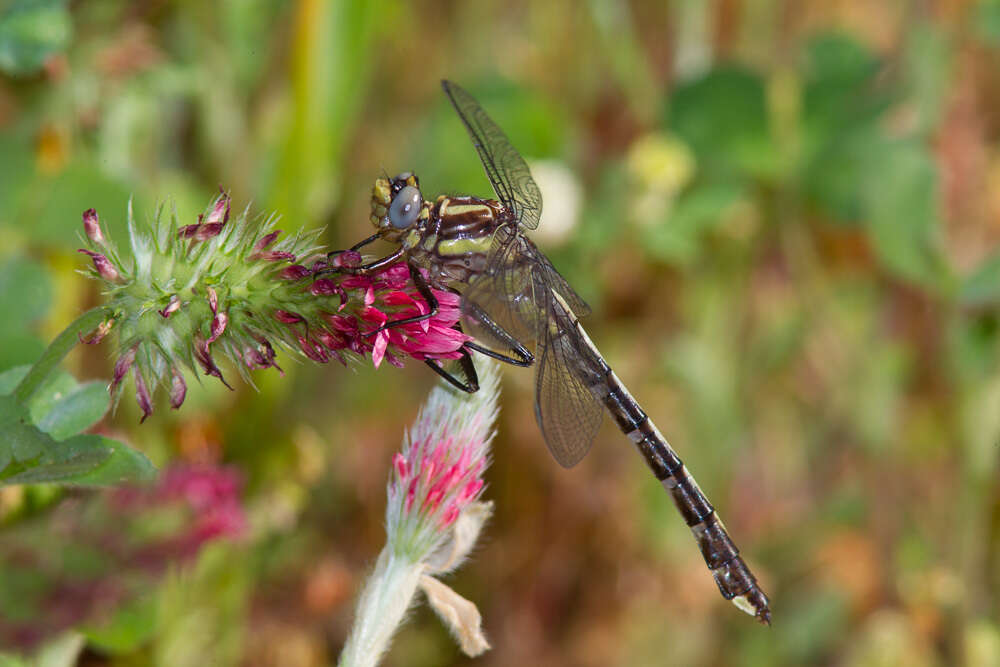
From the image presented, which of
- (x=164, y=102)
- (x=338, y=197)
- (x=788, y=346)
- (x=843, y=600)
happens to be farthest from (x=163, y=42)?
(x=843, y=600)

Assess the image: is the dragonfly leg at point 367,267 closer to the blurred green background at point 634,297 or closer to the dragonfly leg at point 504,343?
the dragonfly leg at point 504,343

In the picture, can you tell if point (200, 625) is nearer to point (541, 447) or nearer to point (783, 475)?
point (541, 447)

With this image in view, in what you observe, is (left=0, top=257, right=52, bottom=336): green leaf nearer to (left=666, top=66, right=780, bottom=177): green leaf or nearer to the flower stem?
the flower stem

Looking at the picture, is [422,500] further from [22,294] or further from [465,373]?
[22,294]

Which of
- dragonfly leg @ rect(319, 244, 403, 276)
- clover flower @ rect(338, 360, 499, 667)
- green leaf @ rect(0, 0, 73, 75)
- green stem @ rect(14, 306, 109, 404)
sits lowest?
clover flower @ rect(338, 360, 499, 667)

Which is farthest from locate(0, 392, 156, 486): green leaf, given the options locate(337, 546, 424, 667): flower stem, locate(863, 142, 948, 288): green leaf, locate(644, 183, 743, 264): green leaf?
locate(863, 142, 948, 288): green leaf

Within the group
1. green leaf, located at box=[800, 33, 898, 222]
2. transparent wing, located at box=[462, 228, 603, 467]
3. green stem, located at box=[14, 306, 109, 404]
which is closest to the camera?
green stem, located at box=[14, 306, 109, 404]

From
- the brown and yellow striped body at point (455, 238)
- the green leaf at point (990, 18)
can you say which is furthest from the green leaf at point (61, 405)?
the green leaf at point (990, 18)
